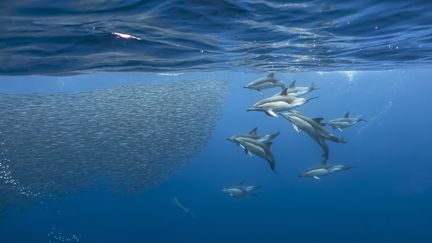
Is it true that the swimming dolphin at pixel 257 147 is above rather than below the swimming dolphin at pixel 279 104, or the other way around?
below

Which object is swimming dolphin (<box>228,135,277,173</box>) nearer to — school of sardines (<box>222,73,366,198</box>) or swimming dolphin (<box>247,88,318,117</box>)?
school of sardines (<box>222,73,366,198</box>)

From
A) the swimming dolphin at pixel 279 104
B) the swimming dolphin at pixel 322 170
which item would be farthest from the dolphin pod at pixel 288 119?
the swimming dolphin at pixel 322 170

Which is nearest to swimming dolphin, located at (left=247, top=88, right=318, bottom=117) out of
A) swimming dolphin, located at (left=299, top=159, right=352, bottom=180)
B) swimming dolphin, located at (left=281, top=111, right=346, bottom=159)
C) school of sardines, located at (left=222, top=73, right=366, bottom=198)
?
school of sardines, located at (left=222, top=73, right=366, bottom=198)

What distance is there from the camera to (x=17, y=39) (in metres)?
13.0

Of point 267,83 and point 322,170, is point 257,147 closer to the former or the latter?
point 267,83

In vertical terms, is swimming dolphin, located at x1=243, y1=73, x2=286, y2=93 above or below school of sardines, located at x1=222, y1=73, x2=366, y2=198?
above

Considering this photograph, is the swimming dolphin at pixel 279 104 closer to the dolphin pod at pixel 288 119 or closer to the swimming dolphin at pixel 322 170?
the dolphin pod at pixel 288 119

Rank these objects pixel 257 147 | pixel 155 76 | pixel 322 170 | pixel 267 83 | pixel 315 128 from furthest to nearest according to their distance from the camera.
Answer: pixel 155 76 → pixel 322 170 → pixel 267 83 → pixel 257 147 → pixel 315 128

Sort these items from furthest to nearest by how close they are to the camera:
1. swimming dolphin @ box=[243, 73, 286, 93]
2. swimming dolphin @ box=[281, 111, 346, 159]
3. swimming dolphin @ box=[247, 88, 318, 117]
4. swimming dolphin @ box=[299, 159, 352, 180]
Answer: swimming dolphin @ box=[299, 159, 352, 180] → swimming dolphin @ box=[243, 73, 286, 93] → swimming dolphin @ box=[247, 88, 318, 117] → swimming dolphin @ box=[281, 111, 346, 159]

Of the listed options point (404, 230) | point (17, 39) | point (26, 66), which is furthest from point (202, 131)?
point (404, 230)

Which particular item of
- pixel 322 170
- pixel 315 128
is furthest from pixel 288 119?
pixel 322 170

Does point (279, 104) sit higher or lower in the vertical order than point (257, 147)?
higher

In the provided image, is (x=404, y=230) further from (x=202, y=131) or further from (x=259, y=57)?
(x=259, y=57)

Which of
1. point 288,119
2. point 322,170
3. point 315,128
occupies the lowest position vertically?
point 322,170
